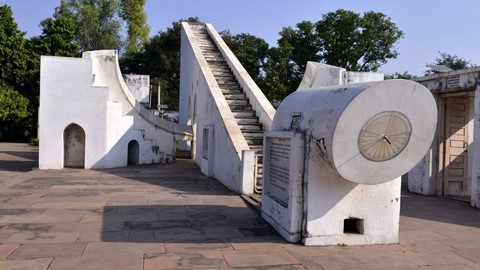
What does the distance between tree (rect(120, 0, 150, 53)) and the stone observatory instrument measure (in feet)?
122

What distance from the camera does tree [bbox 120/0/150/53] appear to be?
132 feet

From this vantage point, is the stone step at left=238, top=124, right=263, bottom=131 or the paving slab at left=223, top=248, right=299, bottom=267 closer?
the paving slab at left=223, top=248, right=299, bottom=267

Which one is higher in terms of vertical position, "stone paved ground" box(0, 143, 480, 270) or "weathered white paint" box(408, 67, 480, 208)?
"weathered white paint" box(408, 67, 480, 208)

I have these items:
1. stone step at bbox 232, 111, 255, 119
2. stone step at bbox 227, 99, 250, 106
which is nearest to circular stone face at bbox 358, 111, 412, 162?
stone step at bbox 232, 111, 255, 119

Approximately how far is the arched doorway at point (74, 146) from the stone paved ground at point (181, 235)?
542 cm

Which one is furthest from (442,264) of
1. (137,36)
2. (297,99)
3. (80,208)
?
(137,36)

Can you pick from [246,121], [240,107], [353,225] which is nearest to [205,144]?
[240,107]

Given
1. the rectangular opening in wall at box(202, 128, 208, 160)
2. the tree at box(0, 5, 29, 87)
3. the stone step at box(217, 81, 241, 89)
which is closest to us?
the rectangular opening in wall at box(202, 128, 208, 160)

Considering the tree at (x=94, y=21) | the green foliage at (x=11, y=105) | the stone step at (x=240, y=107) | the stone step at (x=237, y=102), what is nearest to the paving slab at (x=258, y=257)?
the stone step at (x=240, y=107)

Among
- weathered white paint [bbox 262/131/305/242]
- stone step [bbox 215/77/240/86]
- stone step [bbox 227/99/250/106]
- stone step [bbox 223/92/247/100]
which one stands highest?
stone step [bbox 215/77/240/86]

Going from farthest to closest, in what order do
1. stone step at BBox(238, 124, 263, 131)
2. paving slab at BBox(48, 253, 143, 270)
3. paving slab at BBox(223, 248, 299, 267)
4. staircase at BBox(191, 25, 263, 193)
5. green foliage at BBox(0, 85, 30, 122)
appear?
green foliage at BBox(0, 85, 30, 122)
stone step at BBox(238, 124, 263, 131)
staircase at BBox(191, 25, 263, 193)
paving slab at BBox(223, 248, 299, 267)
paving slab at BBox(48, 253, 143, 270)

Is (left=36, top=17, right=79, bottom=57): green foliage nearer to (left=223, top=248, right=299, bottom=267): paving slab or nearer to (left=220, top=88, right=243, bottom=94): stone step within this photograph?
(left=220, top=88, right=243, bottom=94): stone step

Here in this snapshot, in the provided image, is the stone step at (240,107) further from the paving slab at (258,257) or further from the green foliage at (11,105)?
the green foliage at (11,105)

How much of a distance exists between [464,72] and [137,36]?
36438mm
